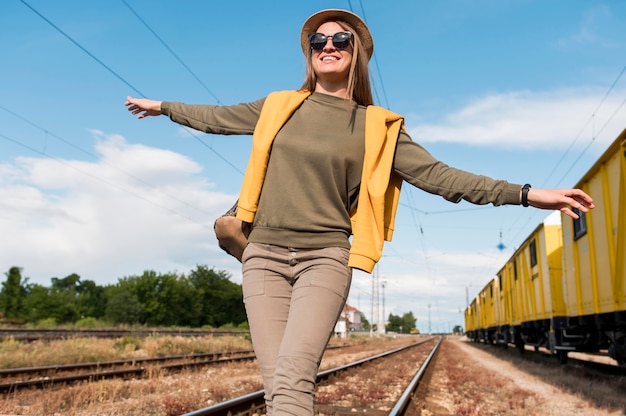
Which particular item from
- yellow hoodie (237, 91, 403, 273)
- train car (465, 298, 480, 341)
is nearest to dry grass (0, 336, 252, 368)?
yellow hoodie (237, 91, 403, 273)

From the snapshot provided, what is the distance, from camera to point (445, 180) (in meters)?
2.58

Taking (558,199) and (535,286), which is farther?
(535,286)

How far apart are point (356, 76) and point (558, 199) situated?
1029 mm

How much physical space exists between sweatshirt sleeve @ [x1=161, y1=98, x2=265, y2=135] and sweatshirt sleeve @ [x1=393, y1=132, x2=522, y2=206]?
2.22ft

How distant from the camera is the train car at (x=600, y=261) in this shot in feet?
27.7

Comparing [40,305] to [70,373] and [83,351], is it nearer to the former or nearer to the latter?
[83,351]

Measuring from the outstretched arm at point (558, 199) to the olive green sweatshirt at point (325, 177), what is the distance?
0.22 feet

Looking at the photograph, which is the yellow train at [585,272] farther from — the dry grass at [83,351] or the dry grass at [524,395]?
the dry grass at [83,351]

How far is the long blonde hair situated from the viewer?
2.72 metres

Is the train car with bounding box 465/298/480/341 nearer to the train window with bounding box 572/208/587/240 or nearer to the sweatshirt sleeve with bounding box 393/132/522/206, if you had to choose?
the train window with bounding box 572/208/587/240

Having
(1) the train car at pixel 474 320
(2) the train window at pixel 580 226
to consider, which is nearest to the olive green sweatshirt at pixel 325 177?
(2) the train window at pixel 580 226

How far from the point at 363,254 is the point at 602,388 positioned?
977cm

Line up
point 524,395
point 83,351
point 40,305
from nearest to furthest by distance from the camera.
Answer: point 524,395 → point 83,351 → point 40,305

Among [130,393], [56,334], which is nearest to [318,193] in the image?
[130,393]
